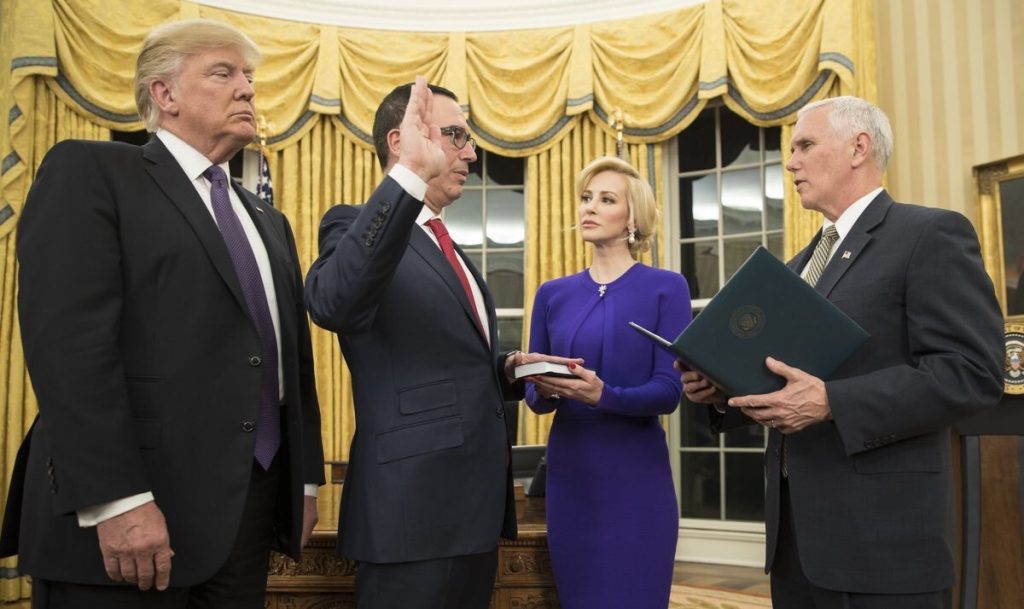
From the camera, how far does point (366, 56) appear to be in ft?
20.7

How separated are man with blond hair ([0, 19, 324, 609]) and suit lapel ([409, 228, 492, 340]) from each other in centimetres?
29

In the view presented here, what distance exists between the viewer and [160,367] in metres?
1.50

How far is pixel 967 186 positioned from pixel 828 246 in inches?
135

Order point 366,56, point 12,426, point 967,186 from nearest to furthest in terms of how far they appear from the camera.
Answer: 1. point 967,186
2. point 12,426
3. point 366,56

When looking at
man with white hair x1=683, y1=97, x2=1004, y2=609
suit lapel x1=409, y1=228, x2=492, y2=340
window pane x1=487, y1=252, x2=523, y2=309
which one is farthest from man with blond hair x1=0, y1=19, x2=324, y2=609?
window pane x1=487, y1=252, x2=523, y2=309

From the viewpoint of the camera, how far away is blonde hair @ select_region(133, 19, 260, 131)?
5.70ft

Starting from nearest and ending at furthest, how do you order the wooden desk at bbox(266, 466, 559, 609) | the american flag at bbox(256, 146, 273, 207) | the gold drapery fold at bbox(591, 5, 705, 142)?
the wooden desk at bbox(266, 466, 559, 609) → the american flag at bbox(256, 146, 273, 207) → the gold drapery fold at bbox(591, 5, 705, 142)

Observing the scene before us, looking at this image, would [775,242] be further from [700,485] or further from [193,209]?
[193,209]

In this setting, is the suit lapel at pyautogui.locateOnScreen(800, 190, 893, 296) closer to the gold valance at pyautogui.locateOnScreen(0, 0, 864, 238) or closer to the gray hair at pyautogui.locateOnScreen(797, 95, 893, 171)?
the gray hair at pyautogui.locateOnScreen(797, 95, 893, 171)

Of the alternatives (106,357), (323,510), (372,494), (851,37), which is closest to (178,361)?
(106,357)

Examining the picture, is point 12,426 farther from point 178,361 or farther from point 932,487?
point 932,487

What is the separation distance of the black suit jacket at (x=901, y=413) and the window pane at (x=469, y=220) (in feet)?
16.7

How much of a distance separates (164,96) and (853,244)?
1.50m

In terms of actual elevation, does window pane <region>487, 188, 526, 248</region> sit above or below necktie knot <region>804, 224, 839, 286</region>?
above
